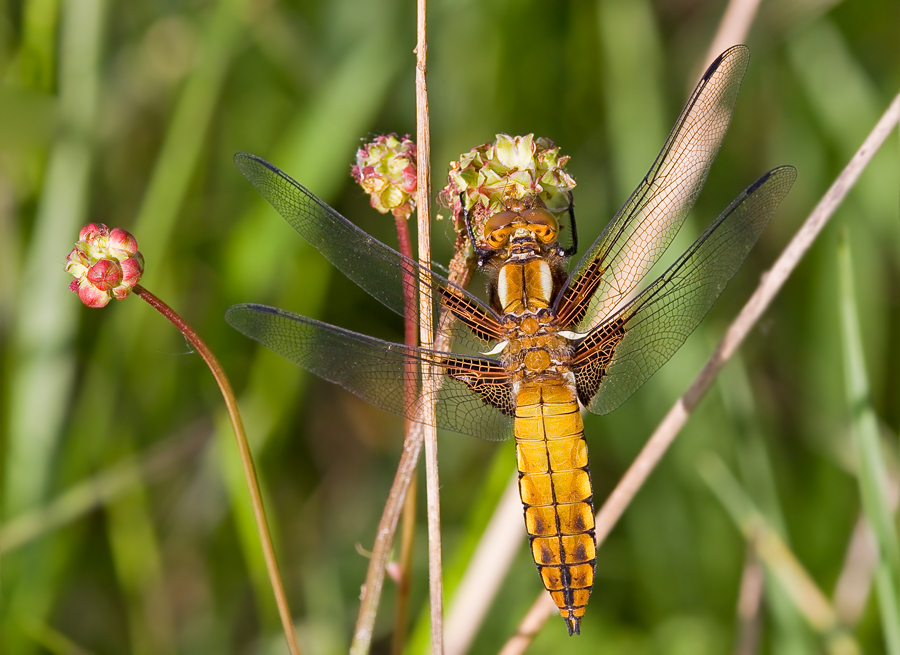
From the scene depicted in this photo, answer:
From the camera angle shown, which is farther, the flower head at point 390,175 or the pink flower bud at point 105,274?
the flower head at point 390,175

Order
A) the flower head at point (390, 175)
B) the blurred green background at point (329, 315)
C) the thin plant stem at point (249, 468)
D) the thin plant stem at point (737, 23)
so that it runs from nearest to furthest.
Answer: the thin plant stem at point (249, 468), the flower head at point (390, 175), the thin plant stem at point (737, 23), the blurred green background at point (329, 315)

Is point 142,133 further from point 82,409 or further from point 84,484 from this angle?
point 84,484

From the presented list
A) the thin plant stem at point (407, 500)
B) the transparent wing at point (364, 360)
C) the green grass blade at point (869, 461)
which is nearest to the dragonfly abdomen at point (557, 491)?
the transparent wing at point (364, 360)

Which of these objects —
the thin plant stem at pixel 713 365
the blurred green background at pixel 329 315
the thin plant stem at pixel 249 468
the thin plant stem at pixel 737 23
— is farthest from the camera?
the blurred green background at pixel 329 315

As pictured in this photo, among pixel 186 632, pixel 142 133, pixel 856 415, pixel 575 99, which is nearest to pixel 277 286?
pixel 142 133

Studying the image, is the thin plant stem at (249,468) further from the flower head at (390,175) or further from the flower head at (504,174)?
the flower head at (504,174)

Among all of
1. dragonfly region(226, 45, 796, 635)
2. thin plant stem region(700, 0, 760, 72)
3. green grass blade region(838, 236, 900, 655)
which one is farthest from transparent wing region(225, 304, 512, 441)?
thin plant stem region(700, 0, 760, 72)
